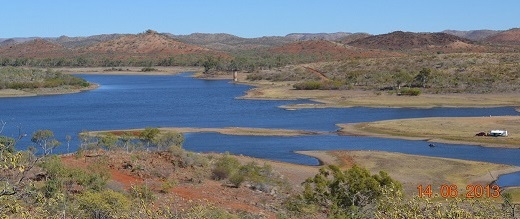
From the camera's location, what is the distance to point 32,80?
141875 millimetres

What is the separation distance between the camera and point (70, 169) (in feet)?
113

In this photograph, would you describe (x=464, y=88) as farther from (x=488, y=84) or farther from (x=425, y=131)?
(x=425, y=131)

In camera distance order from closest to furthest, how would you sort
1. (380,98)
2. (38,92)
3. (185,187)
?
1. (185,187)
2. (380,98)
3. (38,92)

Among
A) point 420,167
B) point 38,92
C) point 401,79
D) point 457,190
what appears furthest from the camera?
point 38,92

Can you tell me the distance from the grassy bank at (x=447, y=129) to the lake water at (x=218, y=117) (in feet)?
8.02

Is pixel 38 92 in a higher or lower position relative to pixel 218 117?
lower

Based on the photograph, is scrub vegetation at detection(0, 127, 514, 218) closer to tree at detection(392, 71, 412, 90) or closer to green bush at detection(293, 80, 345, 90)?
green bush at detection(293, 80, 345, 90)

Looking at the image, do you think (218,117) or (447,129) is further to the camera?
(218,117)

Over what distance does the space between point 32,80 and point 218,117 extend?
67.6m

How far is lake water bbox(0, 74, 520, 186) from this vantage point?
61.6m

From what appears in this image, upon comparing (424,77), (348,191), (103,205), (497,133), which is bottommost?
(497,133)

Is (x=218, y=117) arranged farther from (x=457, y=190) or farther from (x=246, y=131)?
(x=457, y=190)

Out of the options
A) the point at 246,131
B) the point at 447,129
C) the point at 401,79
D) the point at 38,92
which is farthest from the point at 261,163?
the point at 38,92

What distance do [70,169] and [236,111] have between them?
198 feet
